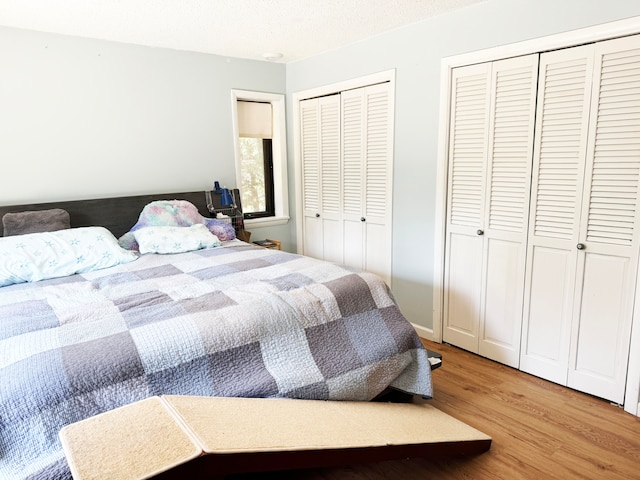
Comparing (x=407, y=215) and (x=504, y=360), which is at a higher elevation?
(x=407, y=215)

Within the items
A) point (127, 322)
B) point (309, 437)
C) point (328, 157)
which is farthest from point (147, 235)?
point (309, 437)

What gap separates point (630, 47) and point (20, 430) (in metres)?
2.91

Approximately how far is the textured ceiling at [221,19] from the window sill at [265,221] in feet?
4.94

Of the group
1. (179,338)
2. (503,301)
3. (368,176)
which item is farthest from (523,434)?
(368,176)

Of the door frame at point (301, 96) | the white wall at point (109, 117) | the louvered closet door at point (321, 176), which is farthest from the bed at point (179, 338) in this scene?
the door frame at point (301, 96)

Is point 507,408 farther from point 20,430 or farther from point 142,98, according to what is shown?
point 142,98

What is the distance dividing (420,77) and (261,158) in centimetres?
184

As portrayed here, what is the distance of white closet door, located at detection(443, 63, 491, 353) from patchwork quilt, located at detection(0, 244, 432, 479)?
0.94 m

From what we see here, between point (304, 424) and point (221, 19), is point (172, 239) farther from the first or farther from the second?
point (304, 424)

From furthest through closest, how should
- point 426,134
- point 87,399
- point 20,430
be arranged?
point 426,134 → point 87,399 → point 20,430

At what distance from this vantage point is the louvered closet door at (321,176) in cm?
375

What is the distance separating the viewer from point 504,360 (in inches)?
Answer: 110

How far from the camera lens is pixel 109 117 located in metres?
3.19

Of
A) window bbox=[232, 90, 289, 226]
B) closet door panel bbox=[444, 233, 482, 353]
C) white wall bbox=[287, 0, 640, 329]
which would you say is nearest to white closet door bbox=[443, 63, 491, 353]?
closet door panel bbox=[444, 233, 482, 353]
